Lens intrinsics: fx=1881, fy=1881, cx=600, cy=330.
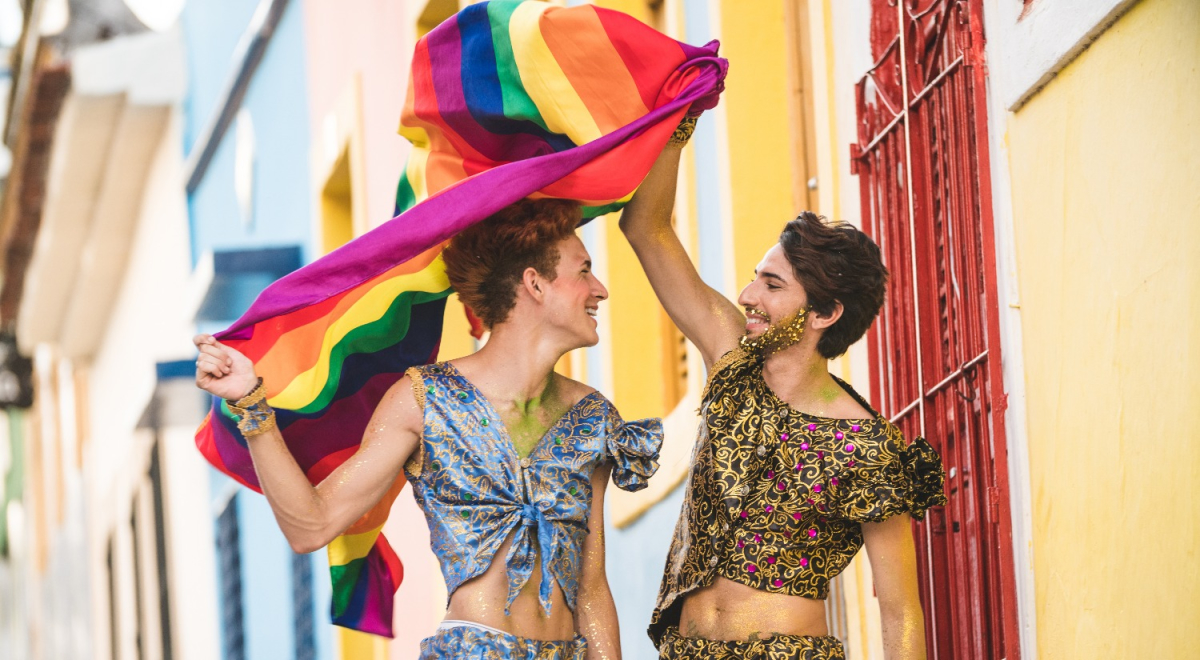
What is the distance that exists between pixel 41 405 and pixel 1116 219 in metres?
28.8

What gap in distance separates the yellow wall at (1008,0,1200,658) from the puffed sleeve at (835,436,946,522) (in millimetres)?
248

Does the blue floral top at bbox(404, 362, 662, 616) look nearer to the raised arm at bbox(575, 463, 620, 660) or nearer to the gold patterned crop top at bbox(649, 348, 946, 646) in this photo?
the raised arm at bbox(575, 463, 620, 660)

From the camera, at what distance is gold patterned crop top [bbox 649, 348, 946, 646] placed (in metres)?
4.50

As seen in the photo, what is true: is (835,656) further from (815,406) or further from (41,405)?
(41,405)

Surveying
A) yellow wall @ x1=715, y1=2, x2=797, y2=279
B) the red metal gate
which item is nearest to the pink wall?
yellow wall @ x1=715, y1=2, x2=797, y2=279

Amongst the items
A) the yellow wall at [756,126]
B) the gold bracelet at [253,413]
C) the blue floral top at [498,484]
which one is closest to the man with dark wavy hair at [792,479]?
the blue floral top at [498,484]

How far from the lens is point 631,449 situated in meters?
4.54

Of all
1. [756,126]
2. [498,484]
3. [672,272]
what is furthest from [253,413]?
[756,126]

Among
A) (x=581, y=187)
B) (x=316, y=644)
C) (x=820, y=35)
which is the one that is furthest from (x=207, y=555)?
(x=581, y=187)

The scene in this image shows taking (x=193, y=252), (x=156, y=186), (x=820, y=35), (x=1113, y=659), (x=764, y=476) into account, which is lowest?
(x=1113, y=659)

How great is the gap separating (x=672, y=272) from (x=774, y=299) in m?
0.33

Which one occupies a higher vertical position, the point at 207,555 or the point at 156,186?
the point at 156,186

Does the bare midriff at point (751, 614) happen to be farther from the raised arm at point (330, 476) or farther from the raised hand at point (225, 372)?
the raised hand at point (225, 372)

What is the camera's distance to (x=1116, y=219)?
405 cm
